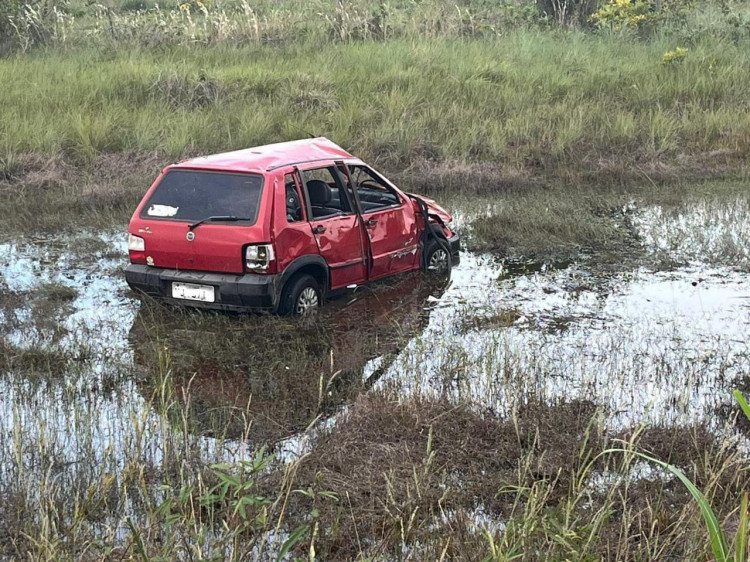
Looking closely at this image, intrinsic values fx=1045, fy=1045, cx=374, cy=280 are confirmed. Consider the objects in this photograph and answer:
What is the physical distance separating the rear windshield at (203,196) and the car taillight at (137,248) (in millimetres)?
221

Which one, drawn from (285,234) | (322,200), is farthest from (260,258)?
(322,200)

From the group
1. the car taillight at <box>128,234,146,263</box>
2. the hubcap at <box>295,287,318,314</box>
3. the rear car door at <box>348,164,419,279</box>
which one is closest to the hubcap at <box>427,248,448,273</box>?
the rear car door at <box>348,164,419,279</box>

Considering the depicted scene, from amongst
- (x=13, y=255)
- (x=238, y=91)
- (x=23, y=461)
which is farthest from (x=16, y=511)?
(x=238, y=91)

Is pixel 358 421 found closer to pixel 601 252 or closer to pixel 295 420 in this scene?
pixel 295 420

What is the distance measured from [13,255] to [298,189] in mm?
4329

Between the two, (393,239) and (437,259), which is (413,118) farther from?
(393,239)

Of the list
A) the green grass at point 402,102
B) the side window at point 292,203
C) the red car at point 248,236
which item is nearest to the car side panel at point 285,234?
the red car at point 248,236

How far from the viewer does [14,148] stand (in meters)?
16.1

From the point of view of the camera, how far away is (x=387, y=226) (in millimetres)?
10594

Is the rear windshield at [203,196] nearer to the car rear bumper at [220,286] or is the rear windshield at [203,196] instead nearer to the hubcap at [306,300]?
the car rear bumper at [220,286]

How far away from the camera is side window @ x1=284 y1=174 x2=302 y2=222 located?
957cm

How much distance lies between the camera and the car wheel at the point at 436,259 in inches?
449

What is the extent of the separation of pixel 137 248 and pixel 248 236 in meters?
1.18

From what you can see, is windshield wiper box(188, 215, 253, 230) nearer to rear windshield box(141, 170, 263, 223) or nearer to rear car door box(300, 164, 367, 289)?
rear windshield box(141, 170, 263, 223)
